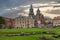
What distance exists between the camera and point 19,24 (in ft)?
633

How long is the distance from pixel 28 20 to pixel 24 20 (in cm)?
421

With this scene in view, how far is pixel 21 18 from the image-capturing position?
195000 millimetres

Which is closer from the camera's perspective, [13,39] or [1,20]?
[13,39]

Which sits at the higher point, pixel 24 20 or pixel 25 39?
pixel 25 39

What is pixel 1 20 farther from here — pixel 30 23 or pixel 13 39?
pixel 30 23

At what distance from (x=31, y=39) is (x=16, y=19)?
159 metres

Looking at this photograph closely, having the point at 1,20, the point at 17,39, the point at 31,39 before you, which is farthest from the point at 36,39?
the point at 1,20

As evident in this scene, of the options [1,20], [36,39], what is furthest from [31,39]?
[1,20]

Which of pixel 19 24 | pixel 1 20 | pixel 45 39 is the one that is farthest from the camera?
pixel 19 24

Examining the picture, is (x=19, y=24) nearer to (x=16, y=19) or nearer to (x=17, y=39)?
(x=16, y=19)

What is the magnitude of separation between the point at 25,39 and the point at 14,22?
155512mm

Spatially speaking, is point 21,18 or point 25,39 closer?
point 25,39

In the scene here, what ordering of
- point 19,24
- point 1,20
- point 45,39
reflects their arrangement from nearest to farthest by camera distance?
point 45,39, point 1,20, point 19,24

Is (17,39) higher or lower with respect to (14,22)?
higher
